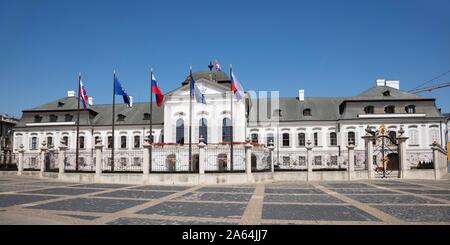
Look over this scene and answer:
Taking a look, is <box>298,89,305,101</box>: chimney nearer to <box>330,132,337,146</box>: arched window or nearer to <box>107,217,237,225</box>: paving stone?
<box>330,132,337,146</box>: arched window

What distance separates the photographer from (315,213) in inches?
395

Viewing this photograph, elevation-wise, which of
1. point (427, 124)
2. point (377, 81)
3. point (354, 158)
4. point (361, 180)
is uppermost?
point (377, 81)

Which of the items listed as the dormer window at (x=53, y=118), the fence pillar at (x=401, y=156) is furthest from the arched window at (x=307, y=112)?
the dormer window at (x=53, y=118)

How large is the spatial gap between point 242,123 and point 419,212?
32248mm

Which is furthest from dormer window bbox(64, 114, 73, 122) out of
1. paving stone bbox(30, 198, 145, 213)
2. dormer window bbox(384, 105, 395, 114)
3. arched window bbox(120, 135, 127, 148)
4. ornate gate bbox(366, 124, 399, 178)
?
dormer window bbox(384, 105, 395, 114)

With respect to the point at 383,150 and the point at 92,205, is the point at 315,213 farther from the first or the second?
the point at 383,150

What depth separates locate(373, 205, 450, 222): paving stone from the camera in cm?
911

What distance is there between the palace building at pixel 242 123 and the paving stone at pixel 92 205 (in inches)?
733

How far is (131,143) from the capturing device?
155 feet

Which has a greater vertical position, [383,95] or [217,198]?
[383,95]

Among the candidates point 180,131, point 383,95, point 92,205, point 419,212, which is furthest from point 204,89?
point 419,212
